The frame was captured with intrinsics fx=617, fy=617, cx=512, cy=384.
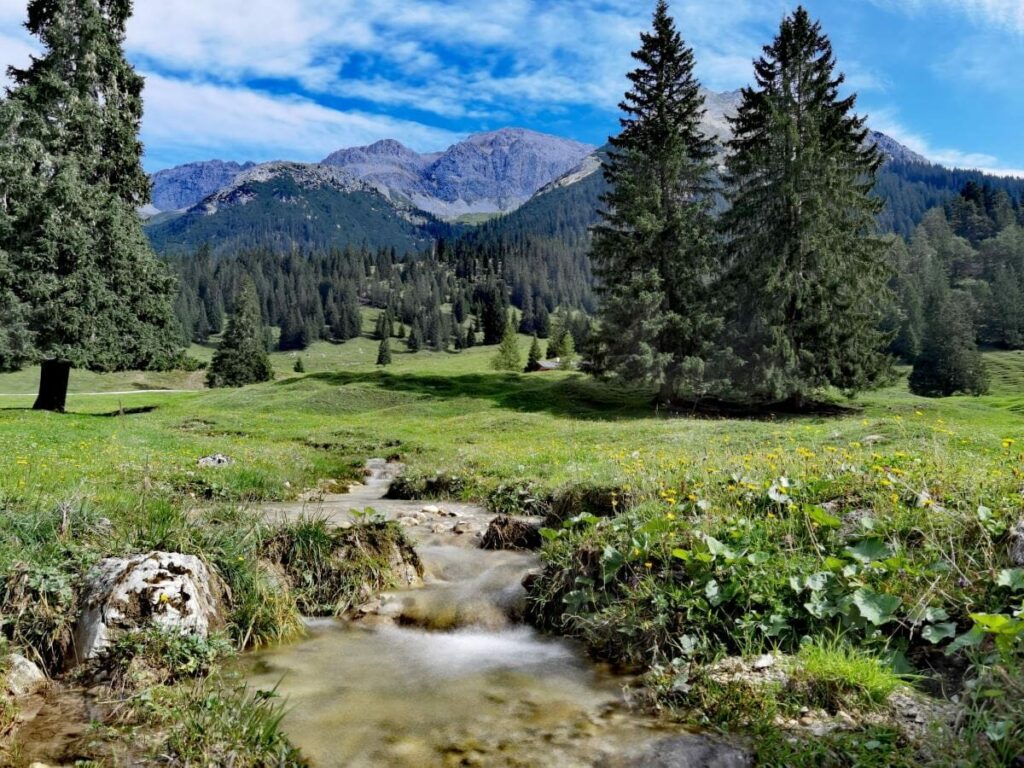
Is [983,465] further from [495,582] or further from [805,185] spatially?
[805,185]

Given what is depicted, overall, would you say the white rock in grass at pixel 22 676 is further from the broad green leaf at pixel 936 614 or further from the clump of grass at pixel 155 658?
the broad green leaf at pixel 936 614

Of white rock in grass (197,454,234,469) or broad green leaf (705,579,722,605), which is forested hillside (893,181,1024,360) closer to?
white rock in grass (197,454,234,469)

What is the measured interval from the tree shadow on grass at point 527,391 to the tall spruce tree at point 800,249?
8.78 metres

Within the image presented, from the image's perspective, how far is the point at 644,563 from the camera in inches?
293

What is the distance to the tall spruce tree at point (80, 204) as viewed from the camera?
99.9 feet

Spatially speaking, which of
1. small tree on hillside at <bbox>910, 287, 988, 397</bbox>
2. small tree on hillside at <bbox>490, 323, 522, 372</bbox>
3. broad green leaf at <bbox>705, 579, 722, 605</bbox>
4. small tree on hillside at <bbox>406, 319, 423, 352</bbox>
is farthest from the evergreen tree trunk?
small tree on hillside at <bbox>406, 319, 423, 352</bbox>

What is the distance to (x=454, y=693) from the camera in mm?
6242

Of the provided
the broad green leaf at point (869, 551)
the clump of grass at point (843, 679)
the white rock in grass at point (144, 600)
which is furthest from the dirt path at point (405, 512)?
the broad green leaf at point (869, 551)

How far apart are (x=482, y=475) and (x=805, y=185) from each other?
33.8 meters

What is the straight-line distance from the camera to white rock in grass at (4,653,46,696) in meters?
5.48

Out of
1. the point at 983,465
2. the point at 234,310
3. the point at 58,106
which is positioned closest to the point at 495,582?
the point at 983,465

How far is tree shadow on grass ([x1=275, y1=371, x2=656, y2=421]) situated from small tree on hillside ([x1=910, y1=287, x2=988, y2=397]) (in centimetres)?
6369

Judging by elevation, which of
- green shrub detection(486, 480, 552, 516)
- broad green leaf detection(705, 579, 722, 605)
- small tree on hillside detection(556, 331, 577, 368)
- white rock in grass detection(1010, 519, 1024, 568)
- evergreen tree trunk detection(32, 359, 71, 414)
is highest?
small tree on hillside detection(556, 331, 577, 368)

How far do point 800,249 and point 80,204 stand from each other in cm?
4183
